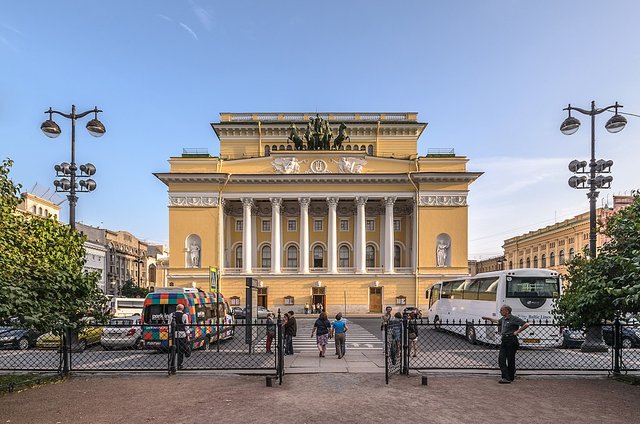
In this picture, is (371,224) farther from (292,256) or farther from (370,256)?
(292,256)

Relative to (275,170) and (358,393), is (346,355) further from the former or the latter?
(275,170)

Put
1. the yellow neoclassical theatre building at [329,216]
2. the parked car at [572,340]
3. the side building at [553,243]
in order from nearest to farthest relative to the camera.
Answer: the parked car at [572,340]
the yellow neoclassical theatre building at [329,216]
the side building at [553,243]

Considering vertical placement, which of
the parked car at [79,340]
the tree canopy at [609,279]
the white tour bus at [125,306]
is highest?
the tree canopy at [609,279]

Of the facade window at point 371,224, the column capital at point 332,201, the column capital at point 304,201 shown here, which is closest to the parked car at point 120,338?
the column capital at point 304,201

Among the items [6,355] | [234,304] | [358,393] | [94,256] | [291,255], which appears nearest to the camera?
[358,393]

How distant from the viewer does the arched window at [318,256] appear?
46750 mm

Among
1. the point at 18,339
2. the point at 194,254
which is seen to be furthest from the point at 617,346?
the point at 194,254

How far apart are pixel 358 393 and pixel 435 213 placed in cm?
3565

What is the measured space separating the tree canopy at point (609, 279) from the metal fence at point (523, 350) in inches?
25.8

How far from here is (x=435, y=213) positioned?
141 ft

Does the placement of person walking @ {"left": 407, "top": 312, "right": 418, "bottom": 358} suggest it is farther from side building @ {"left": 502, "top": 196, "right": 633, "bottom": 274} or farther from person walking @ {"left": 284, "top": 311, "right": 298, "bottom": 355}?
side building @ {"left": 502, "top": 196, "right": 633, "bottom": 274}

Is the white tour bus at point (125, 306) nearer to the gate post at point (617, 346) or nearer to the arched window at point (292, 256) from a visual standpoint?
the arched window at point (292, 256)

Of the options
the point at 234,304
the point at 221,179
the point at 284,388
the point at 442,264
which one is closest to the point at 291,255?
the point at 234,304

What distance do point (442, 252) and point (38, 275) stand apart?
38.3 m
